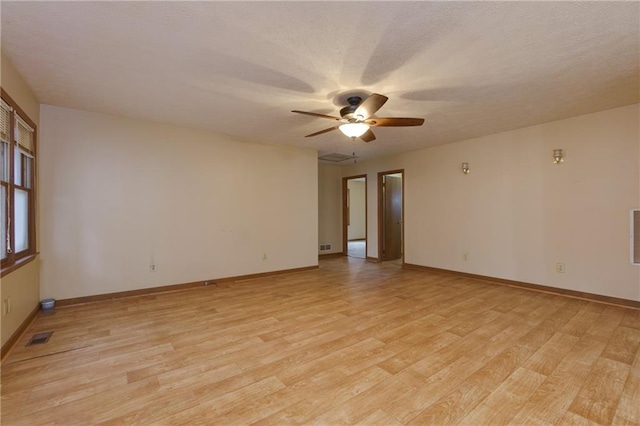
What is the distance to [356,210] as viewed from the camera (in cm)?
1145

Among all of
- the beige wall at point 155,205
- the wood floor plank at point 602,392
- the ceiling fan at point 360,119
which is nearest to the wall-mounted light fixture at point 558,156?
the ceiling fan at point 360,119

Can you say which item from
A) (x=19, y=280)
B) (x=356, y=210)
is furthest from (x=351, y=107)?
(x=356, y=210)

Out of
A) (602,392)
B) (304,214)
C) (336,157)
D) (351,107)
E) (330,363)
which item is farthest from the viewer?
(336,157)

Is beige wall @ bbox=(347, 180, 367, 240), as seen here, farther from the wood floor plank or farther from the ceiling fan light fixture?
the wood floor plank

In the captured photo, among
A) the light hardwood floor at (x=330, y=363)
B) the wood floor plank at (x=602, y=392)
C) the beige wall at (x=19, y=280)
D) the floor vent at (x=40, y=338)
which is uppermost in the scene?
the beige wall at (x=19, y=280)

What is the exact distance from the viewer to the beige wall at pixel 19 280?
2377 mm

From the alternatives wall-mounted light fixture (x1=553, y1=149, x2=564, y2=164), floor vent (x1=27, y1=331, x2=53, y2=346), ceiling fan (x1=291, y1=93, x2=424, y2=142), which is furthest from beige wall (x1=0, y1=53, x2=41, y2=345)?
wall-mounted light fixture (x1=553, y1=149, x2=564, y2=164)

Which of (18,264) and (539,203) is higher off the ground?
(539,203)

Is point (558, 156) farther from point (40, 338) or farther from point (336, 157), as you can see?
point (40, 338)

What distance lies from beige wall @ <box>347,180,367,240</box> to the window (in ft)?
29.2

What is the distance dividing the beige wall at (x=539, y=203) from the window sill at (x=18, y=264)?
578 cm

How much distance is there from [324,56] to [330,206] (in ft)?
17.2

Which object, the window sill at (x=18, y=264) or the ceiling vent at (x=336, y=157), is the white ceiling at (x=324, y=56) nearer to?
the window sill at (x=18, y=264)

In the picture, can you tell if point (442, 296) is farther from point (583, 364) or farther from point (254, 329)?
point (254, 329)
